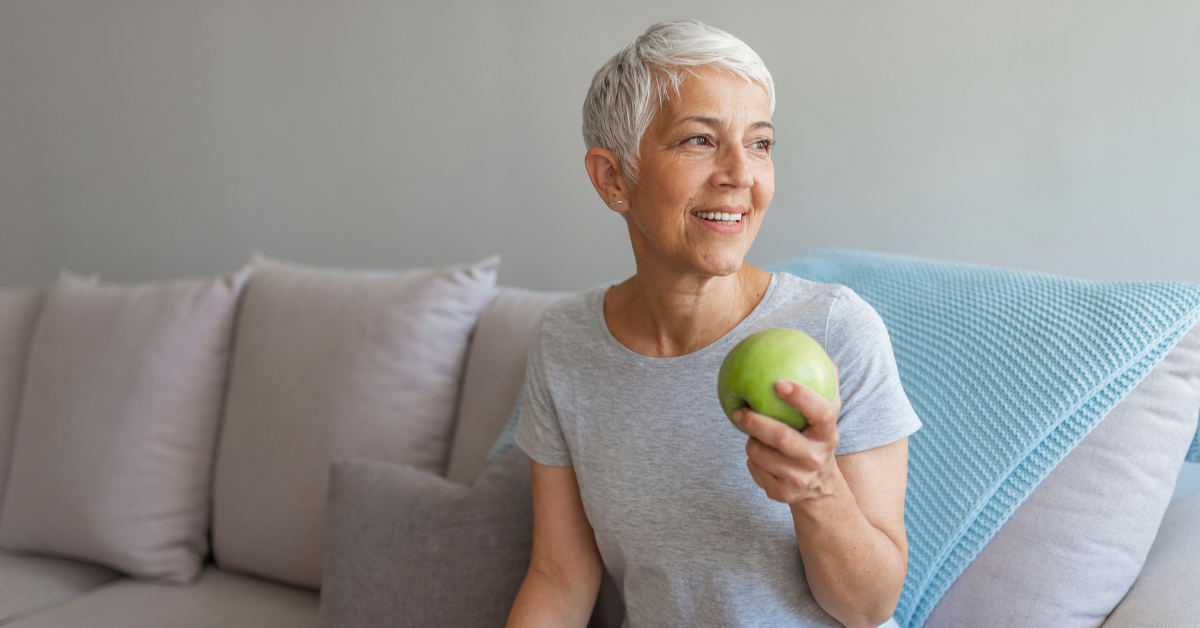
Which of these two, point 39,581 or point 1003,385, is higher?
point 1003,385

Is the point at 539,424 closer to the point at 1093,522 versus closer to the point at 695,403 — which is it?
the point at 695,403

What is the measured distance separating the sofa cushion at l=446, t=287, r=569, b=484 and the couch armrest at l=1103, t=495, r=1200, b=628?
41.2 inches

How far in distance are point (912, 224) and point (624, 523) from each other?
94cm

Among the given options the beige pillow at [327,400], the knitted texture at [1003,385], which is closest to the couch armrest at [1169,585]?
the knitted texture at [1003,385]

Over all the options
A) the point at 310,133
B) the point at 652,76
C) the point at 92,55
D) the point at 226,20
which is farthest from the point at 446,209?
the point at 92,55

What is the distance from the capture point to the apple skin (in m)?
0.70

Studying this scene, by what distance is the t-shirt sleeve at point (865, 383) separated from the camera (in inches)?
34.2

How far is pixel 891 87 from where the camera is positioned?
1.55m

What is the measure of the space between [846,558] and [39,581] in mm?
1924

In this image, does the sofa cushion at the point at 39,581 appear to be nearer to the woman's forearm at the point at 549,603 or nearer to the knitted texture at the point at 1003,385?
the woman's forearm at the point at 549,603

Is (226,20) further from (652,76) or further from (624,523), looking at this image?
(624,523)

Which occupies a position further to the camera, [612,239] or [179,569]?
[612,239]

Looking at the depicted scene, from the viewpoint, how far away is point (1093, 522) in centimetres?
98

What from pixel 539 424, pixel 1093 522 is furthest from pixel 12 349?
pixel 1093 522
